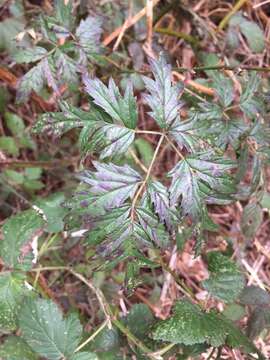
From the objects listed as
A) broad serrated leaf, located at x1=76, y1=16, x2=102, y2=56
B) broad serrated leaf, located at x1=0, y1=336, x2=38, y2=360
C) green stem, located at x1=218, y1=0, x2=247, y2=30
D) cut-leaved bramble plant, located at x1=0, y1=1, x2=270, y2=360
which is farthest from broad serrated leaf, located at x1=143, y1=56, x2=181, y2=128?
green stem, located at x1=218, y1=0, x2=247, y2=30

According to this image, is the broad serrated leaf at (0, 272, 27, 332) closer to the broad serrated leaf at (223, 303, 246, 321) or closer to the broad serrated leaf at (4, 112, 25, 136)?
the broad serrated leaf at (223, 303, 246, 321)

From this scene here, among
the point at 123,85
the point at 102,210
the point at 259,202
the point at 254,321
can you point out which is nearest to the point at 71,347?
the point at 102,210

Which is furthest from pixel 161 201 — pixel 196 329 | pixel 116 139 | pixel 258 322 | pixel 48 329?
pixel 258 322

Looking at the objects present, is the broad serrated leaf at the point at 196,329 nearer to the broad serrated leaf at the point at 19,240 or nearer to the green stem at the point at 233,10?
the broad serrated leaf at the point at 19,240

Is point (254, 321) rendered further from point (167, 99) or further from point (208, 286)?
point (167, 99)

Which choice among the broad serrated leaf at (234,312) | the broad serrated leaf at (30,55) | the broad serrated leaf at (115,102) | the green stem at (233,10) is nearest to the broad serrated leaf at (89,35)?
the broad serrated leaf at (30,55)

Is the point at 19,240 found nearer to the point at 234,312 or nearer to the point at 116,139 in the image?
the point at 116,139
